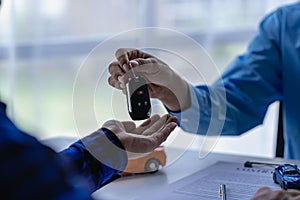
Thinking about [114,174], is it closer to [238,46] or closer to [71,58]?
[71,58]

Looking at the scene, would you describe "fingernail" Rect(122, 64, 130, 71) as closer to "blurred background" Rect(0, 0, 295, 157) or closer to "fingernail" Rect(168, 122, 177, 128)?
"fingernail" Rect(168, 122, 177, 128)

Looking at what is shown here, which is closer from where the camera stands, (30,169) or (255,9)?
(30,169)

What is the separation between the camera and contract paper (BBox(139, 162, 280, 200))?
812mm

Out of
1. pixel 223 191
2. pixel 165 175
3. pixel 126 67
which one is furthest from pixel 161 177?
pixel 126 67

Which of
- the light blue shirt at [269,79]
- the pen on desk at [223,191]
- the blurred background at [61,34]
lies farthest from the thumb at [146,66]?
the blurred background at [61,34]

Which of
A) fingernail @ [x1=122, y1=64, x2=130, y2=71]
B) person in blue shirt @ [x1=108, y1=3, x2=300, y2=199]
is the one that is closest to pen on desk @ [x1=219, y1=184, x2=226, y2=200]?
fingernail @ [x1=122, y1=64, x2=130, y2=71]

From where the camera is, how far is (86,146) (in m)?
0.75

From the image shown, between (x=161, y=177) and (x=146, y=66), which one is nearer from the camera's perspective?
(x=146, y=66)

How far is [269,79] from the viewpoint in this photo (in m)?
1.29

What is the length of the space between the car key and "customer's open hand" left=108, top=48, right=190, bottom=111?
1 cm

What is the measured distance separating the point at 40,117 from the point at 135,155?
0.92m

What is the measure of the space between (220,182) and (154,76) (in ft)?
0.68

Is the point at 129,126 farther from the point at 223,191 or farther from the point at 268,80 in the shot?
the point at 268,80

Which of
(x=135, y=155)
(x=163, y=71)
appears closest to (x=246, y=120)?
(x=163, y=71)
